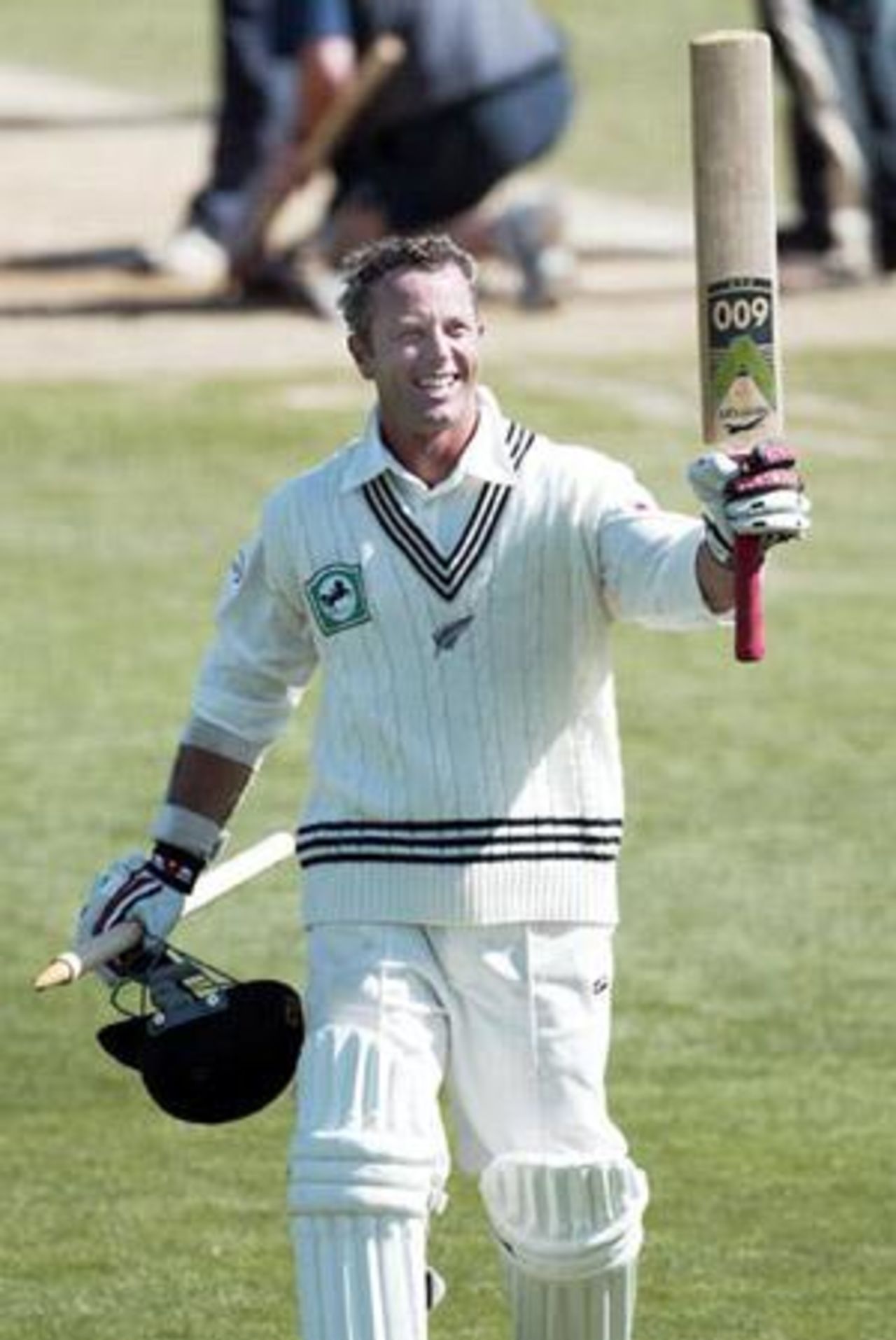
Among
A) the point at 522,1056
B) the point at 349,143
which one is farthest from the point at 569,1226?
the point at 349,143

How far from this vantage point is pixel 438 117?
2030 centimetres

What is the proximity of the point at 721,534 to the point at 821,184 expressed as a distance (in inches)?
542

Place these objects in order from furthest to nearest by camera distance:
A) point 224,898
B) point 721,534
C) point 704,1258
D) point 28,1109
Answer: point 224,898, point 28,1109, point 704,1258, point 721,534

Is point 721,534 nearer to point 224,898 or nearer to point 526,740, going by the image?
point 526,740

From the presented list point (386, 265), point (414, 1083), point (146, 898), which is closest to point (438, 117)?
point (146, 898)

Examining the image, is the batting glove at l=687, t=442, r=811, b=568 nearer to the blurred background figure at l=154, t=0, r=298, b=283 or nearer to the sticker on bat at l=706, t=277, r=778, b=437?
the sticker on bat at l=706, t=277, r=778, b=437

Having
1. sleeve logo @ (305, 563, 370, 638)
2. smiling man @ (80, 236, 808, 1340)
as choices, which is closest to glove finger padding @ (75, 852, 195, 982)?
smiling man @ (80, 236, 808, 1340)

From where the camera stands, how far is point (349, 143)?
20625 millimetres

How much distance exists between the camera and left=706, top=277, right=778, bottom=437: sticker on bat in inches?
324

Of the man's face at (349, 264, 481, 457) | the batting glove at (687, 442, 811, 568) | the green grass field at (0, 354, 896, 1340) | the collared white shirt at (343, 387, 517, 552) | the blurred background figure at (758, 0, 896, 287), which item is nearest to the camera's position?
the batting glove at (687, 442, 811, 568)

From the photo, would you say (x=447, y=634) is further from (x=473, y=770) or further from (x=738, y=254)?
(x=738, y=254)

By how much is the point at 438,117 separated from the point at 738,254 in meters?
12.2

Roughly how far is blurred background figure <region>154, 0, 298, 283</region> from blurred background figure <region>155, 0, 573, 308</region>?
99 mm

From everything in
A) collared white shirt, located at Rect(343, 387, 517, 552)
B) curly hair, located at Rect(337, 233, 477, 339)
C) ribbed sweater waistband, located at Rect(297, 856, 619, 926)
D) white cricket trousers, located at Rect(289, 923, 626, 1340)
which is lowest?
white cricket trousers, located at Rect(289, 923, 626, 1340)
